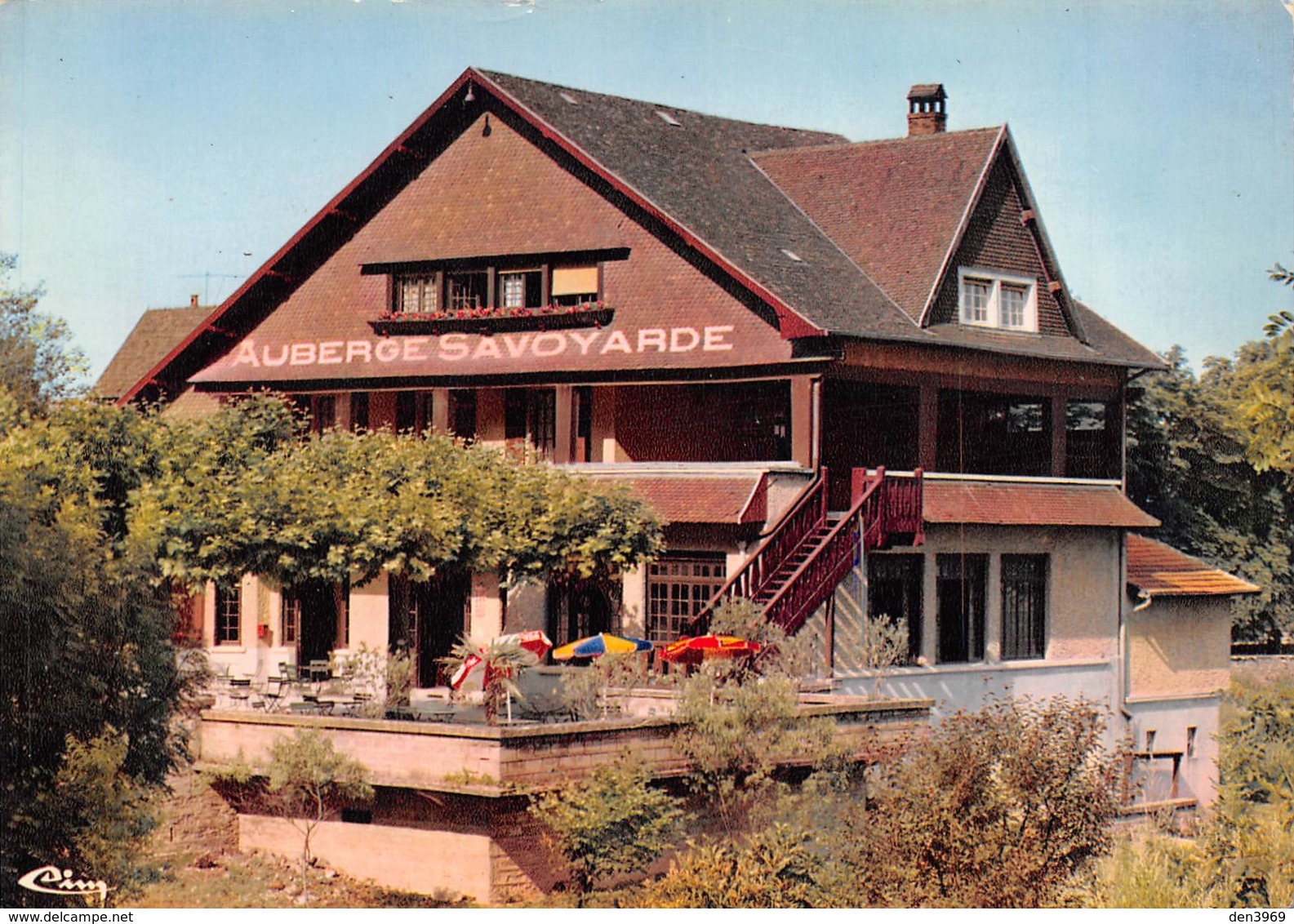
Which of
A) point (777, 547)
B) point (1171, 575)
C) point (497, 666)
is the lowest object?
point (497, 666)

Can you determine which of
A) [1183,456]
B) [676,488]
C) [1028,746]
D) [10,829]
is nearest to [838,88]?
[676,488]

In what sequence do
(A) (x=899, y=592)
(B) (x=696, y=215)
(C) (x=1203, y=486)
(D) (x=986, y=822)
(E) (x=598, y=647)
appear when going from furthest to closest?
(C) (x=1203, y=486), (B) (x=696, y=215), (A) (x=899, y=592), (E) (x=598, y=647), (D) (x=986, y=822)

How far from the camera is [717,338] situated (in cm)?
4069

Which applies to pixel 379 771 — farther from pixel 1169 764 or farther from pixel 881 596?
pixel 1169 764

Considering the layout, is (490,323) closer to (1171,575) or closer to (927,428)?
(927,428)

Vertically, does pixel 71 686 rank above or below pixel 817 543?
below

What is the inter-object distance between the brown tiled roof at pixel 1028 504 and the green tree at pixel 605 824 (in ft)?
37.9

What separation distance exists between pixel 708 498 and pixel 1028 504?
24.3ft

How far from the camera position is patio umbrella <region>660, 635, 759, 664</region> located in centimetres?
3397

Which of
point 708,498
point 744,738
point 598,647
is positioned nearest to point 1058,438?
point 708,498

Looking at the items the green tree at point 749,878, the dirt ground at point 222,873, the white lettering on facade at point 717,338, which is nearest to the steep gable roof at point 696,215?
the white lettering on facade at point 717,338

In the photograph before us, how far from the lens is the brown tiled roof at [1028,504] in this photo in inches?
1636
